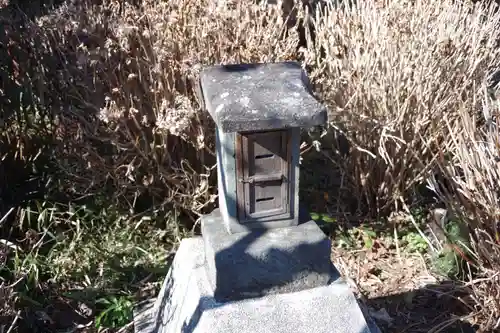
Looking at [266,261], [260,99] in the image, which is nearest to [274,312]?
[266,261]

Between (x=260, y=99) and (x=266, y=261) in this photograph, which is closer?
(x=260, y=99)

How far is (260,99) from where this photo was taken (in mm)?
1928

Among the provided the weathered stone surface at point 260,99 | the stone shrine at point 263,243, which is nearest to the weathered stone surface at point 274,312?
the stone shrine at point 263,243

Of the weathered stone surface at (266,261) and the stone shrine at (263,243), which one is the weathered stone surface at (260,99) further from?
the weathered stone surface at (266,261)

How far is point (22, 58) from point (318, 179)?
2.15 meters

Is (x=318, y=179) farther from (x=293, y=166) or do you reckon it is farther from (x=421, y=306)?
(x=293, y=166)

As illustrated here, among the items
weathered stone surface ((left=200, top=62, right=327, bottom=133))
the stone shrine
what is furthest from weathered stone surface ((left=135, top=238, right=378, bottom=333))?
weathered stone surface ((left=200, top=62, right=327, bottom=133))

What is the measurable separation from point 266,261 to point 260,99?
24.4 inches

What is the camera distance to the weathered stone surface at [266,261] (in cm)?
206

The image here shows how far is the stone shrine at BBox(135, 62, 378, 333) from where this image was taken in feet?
6.61

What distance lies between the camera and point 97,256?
3273 millimetres

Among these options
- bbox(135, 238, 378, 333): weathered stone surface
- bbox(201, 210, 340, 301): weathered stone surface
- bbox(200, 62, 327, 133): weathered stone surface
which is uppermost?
bbox(200, 62, 327, 133): weathered stone surface

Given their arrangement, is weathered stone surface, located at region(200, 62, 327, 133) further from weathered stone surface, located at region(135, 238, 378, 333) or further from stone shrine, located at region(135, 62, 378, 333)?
weathered stone surface, located at region(135, 238, 378, 333)

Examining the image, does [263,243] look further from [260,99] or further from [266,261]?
[260,99]
